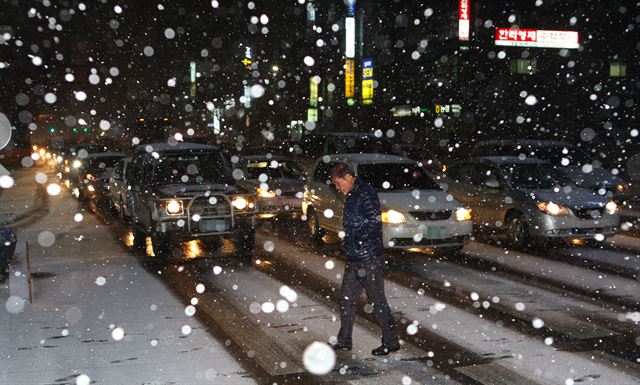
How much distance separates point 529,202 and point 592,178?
6763mm

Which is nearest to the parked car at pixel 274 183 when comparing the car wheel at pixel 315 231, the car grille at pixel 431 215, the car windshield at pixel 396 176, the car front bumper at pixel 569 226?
the car wheel at pixel 315 231

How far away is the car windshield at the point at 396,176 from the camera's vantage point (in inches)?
467

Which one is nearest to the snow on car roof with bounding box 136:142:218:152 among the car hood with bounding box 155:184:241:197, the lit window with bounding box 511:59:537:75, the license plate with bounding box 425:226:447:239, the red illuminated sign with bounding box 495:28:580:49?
the car hood with bounding box 155:184:241:197

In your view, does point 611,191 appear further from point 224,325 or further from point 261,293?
point 224,325

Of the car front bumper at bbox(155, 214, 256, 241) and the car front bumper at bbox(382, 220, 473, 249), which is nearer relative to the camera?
the car front bumper at bbox(382, 220, 473, 249)

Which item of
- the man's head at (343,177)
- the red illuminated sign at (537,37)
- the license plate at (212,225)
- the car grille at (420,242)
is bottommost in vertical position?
the car grille at (420,242)

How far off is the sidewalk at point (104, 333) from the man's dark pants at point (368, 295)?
112cm

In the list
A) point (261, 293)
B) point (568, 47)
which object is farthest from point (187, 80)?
point (261, 293)

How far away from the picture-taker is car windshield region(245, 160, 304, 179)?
56.5ft

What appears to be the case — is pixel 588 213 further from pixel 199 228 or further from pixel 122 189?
pixel 122 189

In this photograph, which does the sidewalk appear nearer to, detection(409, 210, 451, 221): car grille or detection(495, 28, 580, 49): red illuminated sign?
detection(409, 210, 451, 221): car grille

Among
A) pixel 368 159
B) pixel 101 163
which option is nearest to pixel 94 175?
pixel 101 163

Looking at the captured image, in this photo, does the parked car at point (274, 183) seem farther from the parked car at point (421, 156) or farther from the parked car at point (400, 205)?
the parked car at point (421, 156)

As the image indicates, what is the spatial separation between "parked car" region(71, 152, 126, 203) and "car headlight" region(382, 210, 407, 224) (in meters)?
11.3
